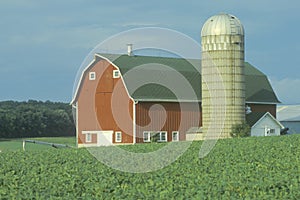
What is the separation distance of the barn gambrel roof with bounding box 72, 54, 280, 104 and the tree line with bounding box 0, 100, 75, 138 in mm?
30912

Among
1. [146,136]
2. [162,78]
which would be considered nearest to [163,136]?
[146,136]

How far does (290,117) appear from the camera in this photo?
192 ft

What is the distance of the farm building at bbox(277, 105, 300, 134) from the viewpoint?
186 ft

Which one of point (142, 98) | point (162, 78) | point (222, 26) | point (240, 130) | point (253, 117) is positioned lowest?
point (240, 130)

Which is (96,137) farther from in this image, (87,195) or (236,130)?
(87,195)

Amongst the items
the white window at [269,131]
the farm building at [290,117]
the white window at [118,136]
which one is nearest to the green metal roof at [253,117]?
the white window at [269,131]

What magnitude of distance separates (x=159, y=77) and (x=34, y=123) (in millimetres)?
40094

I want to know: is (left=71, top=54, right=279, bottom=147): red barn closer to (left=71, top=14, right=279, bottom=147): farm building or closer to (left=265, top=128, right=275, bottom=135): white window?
(left=71, top=14, right=279, bottom=147): farm building

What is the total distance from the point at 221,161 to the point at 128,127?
24508 millimetres

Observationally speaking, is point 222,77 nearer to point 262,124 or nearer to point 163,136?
point 262,124

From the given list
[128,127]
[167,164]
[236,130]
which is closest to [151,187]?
[167,164]

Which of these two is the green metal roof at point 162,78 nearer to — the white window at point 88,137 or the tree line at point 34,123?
the white window at point 88,137

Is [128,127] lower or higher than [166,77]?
lower

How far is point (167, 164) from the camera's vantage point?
53.5 feet
